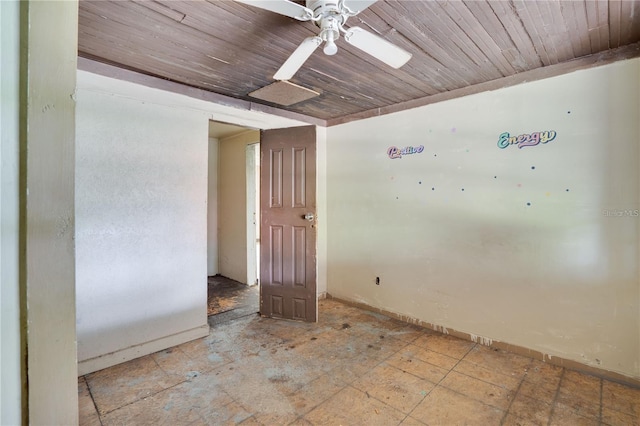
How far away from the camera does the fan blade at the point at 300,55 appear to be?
160 cm

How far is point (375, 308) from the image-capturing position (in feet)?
11.8

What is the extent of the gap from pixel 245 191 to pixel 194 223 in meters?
1.96

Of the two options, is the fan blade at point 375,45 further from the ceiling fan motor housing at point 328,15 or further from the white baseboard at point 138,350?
the white baseboard at point 138,350

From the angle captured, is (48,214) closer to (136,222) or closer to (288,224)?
(136,222)

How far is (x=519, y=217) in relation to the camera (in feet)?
8.44

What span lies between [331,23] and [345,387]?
2.24m

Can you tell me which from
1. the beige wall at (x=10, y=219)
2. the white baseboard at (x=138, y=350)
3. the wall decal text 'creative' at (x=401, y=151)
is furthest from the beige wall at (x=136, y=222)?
the beige wall at (x=10, y=219)

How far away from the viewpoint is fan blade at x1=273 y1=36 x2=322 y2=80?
1.60m

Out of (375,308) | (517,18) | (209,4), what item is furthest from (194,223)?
(517,18)

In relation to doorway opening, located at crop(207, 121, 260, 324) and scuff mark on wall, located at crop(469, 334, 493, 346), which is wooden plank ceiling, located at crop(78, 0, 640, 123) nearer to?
doorway opening, located at crop(207, 121, 260, 324)

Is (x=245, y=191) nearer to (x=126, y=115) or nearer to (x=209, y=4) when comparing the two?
(x=126, y=115)

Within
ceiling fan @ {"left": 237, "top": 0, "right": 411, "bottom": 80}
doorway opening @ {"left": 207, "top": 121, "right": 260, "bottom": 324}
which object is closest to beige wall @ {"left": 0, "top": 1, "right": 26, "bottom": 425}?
ceiling fan @ {"left": 237, "top": 0, "right": 411, "bottom": 80}

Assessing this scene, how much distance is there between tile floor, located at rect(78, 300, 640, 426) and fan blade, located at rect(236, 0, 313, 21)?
7.16 feet

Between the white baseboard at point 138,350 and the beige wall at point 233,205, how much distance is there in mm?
1909
